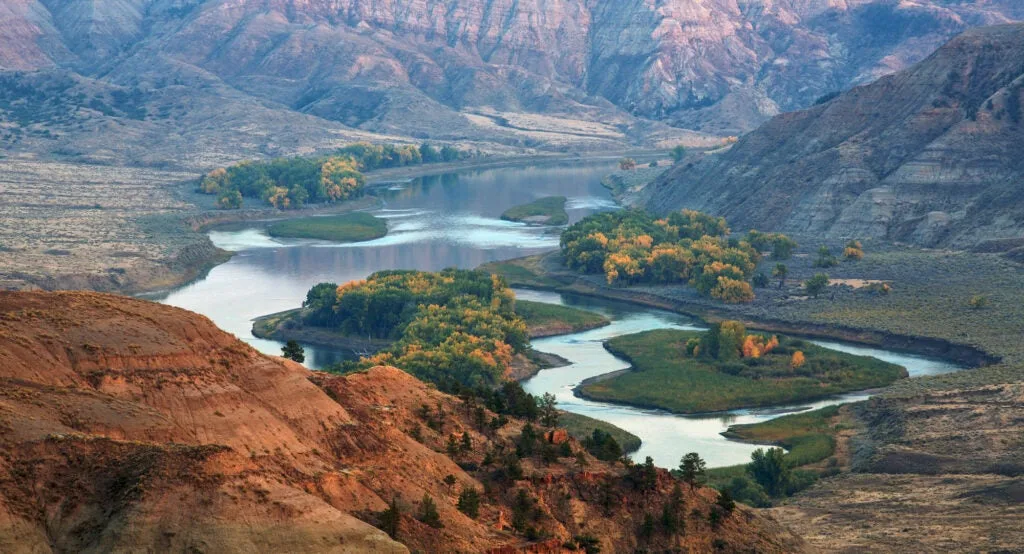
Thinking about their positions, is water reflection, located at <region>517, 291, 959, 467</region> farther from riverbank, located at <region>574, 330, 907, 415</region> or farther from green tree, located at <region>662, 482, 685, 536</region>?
green tree, located at <region>662, 482, 685, 536</region>

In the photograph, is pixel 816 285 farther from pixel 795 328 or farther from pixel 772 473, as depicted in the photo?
pixel 772 473

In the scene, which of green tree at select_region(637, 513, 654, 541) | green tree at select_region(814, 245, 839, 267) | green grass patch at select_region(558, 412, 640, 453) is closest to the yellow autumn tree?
green tree at select_region(814, 245, 839, 267)

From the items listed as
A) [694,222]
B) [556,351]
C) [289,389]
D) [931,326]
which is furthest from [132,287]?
[289,389]

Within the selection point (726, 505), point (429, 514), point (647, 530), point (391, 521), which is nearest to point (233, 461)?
point (391, 521)

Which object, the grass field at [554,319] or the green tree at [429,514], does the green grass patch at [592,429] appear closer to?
the grass field at [554,319]

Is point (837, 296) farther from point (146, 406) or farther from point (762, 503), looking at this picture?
point (146, 406)

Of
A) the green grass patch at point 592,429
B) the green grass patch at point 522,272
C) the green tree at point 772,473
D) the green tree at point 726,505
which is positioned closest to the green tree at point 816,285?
the green grass patch at point 522,272
